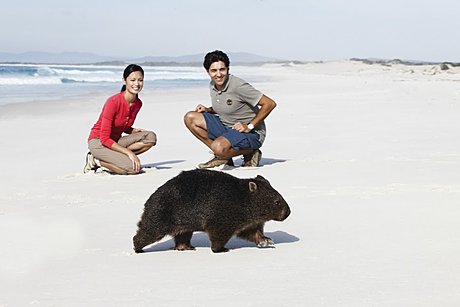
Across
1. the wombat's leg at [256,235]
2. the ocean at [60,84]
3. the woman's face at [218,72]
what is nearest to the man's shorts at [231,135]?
the woman's face at [218,72]

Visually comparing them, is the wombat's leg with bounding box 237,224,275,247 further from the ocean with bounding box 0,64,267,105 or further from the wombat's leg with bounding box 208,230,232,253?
the ocean with bounding box 0,64,267,105

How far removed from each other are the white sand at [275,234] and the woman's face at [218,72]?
3.57ft

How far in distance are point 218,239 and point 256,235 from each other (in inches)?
11.7

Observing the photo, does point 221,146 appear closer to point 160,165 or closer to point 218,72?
point 218,72

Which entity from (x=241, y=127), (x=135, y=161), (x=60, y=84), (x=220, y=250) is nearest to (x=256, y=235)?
(x=220, y=250)

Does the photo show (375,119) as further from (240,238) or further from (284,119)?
(240,238)

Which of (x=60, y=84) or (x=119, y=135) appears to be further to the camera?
(x=60, y=84)

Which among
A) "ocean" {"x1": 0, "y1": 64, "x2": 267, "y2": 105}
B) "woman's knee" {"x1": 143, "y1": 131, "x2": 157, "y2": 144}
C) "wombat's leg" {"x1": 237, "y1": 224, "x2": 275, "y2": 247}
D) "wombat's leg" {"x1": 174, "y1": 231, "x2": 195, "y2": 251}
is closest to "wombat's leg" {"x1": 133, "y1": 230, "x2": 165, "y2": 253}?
"wombat's leg" {"x1": 174, "y1": 231, "x2": 195, "y2": 251}

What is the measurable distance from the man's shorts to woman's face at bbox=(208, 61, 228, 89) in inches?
25.5

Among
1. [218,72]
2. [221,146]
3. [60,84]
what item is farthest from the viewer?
[60,84]

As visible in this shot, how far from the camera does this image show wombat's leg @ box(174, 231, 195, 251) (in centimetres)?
437

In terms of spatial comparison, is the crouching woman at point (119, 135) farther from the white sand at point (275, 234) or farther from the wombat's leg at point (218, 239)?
the wombat's leg at point (218, 239)

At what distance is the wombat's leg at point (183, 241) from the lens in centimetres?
437

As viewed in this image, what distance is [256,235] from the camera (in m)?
4.42
